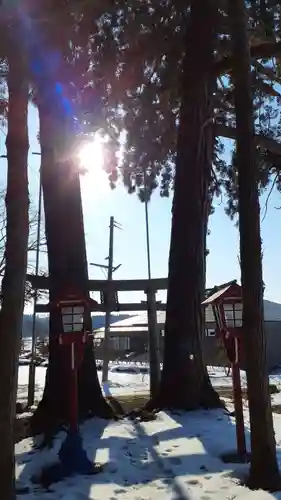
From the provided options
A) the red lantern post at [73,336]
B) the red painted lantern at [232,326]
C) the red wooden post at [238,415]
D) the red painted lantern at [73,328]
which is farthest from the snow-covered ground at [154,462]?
the red painted lantern at [73,328]

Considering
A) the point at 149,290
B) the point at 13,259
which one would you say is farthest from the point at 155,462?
the point at 149,290

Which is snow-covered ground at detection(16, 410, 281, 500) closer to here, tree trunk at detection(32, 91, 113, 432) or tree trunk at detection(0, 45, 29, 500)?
tree trunk at detection(32, 91, 113, 432)

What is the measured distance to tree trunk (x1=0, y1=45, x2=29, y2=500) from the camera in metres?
4.34

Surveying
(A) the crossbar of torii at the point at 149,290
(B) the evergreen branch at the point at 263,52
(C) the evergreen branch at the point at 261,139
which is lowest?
(A) the crossbar of torii at the point at 149,290

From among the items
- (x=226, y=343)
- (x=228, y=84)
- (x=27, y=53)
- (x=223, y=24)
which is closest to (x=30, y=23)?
(x=27, y=53)

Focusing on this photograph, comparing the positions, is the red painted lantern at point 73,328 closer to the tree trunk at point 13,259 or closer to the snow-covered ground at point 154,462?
the snow-covered ground at point 154,462

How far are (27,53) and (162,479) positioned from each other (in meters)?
4.15

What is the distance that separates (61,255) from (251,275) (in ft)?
13.6

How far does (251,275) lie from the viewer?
16.8ft

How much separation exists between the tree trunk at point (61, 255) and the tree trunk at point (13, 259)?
3.09 m

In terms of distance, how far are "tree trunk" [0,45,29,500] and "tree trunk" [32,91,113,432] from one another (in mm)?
3090

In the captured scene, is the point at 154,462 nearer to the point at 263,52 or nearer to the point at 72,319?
the point at 72,319

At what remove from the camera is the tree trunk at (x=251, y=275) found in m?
4.93

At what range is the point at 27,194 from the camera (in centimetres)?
479
